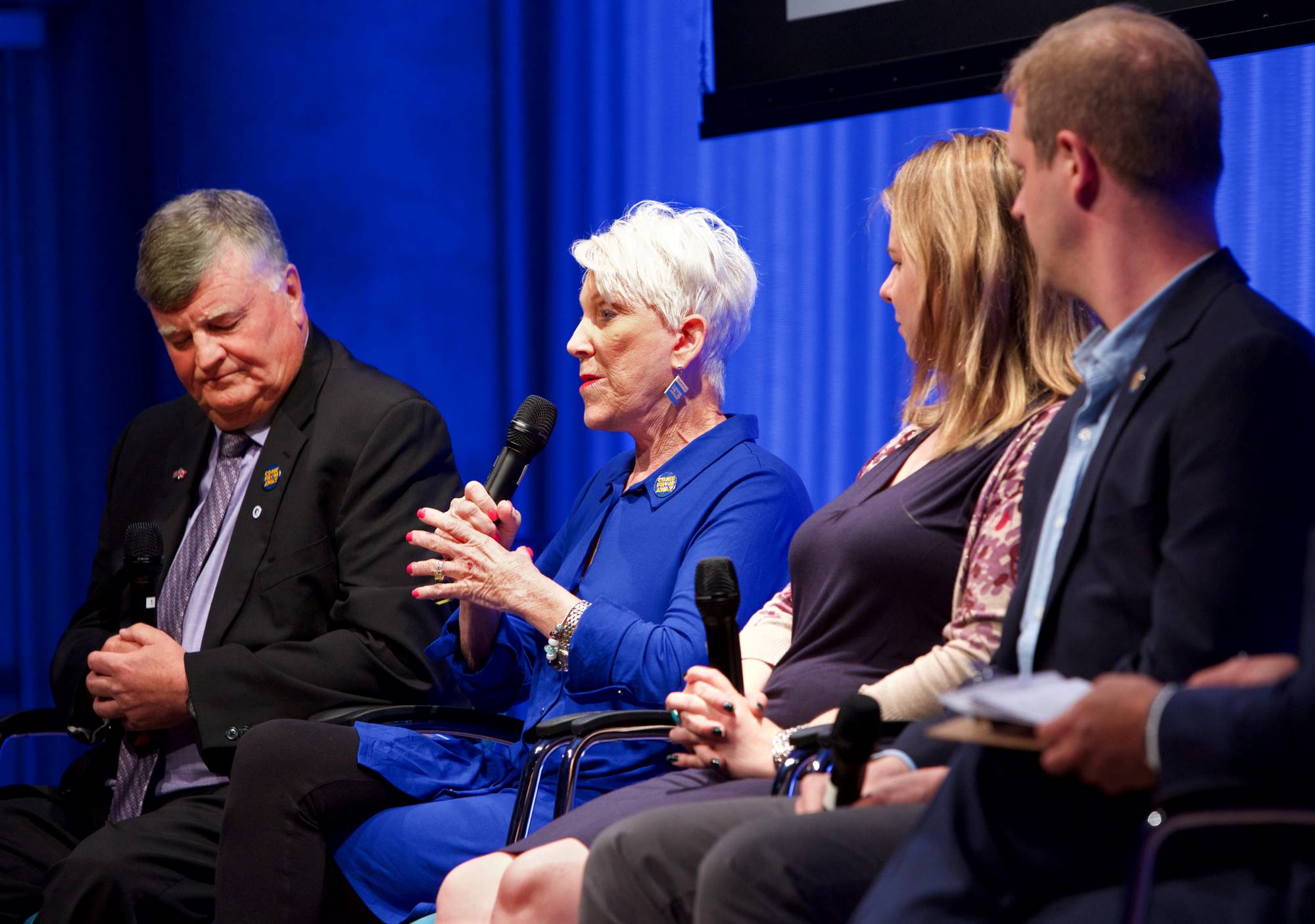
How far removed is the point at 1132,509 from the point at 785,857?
1.83 feet

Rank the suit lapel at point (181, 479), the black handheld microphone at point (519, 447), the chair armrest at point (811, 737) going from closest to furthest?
the chair armrest at point (811, 737)
the black handheld microphone at point (519, 447)
the suit lapel at point (181, 479)

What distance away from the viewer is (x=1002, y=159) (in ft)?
7.47

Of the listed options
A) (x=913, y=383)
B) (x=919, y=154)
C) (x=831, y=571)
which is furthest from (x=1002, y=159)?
(x=831, y=571)

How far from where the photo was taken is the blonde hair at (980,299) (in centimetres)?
222

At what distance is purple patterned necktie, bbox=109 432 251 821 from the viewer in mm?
2982

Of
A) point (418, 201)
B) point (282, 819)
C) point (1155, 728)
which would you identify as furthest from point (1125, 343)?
point (418, 201)

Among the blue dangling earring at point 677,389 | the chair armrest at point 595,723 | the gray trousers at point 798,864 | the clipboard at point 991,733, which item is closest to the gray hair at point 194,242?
the blue dangling earring at point 677,389

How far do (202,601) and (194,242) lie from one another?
812mm

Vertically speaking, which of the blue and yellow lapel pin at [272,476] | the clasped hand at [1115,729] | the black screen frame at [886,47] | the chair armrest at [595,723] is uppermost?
the black screen frame at [886,47]

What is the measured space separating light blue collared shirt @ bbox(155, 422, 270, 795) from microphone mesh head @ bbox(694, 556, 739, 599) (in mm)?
1316

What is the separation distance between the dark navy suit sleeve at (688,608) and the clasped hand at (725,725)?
0.33m

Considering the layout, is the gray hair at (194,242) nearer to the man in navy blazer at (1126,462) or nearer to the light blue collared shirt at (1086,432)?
the man in navy blazer at (1126,462)

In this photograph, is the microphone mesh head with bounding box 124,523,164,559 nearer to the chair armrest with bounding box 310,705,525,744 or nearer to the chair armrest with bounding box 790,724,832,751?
the chair armrest with bounding box 310,705,525,744

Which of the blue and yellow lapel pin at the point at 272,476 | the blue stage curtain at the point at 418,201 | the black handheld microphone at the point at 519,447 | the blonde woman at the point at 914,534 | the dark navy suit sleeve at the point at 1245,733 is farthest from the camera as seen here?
the blue stage curtain at the point at 418,201
